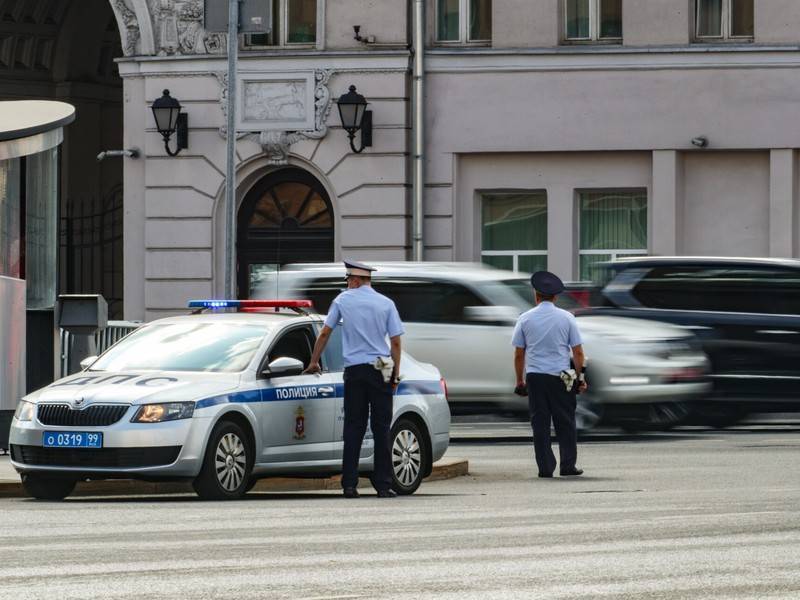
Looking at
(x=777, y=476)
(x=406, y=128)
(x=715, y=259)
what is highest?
(x=406, y=128)

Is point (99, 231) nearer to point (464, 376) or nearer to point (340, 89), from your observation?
point (340, 89)

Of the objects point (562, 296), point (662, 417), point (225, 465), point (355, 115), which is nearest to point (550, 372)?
point (225, 465)

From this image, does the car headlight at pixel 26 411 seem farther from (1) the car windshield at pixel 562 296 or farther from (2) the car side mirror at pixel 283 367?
(1) the car windshield at pixel 562 296

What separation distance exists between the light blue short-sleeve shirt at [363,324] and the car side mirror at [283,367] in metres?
0.39

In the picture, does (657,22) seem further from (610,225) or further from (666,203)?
(610,225)

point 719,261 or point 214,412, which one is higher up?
point 719,261

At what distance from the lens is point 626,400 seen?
842 inches

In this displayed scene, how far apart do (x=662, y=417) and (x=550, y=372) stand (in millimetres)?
5616

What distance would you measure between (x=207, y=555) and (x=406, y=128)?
23.0 metres

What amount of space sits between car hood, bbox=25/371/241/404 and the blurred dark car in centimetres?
868

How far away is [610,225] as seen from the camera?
33.1 metres

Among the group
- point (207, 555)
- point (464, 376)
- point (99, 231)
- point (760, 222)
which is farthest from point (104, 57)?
point (207, 555)

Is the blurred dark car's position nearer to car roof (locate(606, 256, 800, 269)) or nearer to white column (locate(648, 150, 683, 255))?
car roof (locate(606, 256, 800, 269))

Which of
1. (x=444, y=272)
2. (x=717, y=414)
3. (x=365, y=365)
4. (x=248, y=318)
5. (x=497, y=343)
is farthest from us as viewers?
(x=444, y=272)
